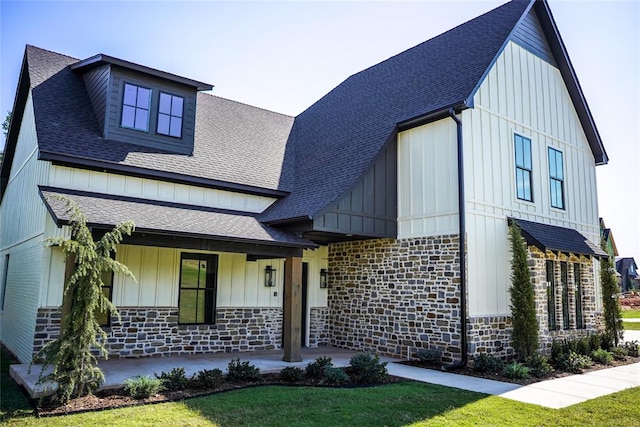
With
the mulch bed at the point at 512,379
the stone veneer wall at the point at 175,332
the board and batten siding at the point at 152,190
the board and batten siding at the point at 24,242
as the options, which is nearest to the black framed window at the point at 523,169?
the mulch bed at the point at 512,379

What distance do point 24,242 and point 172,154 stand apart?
14.0 feet

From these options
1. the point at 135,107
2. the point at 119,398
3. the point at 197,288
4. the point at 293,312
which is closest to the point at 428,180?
the point at 293,312

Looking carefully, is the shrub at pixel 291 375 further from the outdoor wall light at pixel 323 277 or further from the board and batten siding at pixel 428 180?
the outdoor wall light at pixel 323 277

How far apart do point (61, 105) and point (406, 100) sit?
8824 millimetres

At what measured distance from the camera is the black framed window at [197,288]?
11.5 m

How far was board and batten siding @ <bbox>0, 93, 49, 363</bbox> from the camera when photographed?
32.5ft

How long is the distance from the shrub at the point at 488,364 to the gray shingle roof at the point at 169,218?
4.32m

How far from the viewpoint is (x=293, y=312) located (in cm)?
1040

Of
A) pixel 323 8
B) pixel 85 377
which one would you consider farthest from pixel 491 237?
pixel 85 377

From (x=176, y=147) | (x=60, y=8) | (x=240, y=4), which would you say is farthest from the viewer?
(x=176, y=147)

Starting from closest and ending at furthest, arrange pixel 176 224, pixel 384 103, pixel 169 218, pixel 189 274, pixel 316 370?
1. pixel 316 370
2. pixel 176 224
3. pixel 169 218
4. pixel 189 274
5. pixel 384 103

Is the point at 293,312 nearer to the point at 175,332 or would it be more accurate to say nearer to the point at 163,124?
the point at 175,332

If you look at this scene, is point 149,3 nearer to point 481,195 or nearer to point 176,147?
point 176,147

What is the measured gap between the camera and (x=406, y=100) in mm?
12906
